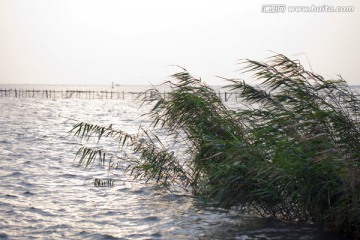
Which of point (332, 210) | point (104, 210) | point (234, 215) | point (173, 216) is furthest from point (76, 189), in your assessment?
point (332, 210)

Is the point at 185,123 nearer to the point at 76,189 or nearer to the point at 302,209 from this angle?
the point at 302,209

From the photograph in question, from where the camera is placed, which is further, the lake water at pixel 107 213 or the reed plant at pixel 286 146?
the lake water at pixel 107 213

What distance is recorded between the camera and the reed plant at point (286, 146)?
8789mm

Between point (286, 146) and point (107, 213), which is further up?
point (286, 146)

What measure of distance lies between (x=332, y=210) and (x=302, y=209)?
670 mm

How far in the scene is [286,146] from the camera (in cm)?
916

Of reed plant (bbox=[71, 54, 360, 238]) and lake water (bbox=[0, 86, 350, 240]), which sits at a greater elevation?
reed plant (bbox=[71, 54, 360, 238])

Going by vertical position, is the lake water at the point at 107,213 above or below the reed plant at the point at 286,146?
below

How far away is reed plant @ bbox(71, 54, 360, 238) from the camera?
879 centimetres

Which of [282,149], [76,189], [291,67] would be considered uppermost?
[291,67]

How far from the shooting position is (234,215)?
12102 mm

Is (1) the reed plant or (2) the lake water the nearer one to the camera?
(1) the reed plant

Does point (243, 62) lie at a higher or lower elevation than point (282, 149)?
higher

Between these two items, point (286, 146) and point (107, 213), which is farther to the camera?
point (107, 213)
